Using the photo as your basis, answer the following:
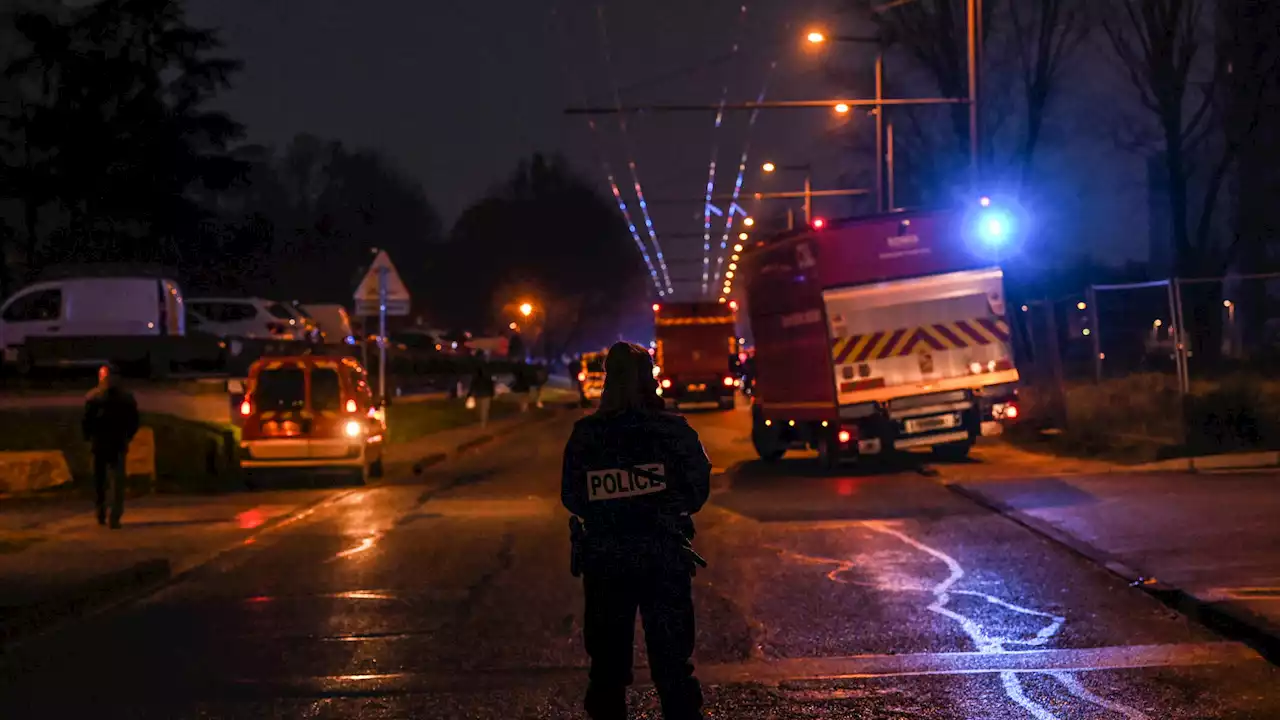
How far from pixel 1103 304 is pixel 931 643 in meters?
40.8

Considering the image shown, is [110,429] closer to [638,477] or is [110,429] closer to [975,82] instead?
[638,477]

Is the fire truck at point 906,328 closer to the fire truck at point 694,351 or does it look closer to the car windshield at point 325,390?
the car windshield at point 325,390

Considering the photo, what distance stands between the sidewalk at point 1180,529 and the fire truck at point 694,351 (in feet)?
82.2

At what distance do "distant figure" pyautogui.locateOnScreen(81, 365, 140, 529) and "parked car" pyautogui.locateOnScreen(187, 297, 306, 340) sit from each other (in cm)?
1935

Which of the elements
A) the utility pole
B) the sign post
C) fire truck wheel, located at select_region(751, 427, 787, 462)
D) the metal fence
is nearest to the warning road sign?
the sign post

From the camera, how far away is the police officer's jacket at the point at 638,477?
5242 mm

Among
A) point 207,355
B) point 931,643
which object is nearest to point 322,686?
point 931,643

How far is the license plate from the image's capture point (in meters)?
18.9

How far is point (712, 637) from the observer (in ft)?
27.9

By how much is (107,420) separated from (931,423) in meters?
10.8

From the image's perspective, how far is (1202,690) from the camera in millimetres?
6910

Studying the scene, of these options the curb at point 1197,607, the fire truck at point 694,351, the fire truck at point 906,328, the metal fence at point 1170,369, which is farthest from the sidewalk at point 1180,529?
the fire truck at point 694,351

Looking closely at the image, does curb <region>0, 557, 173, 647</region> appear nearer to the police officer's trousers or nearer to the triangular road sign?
the police officer's trousers

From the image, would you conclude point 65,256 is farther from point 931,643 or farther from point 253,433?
point 931,643
